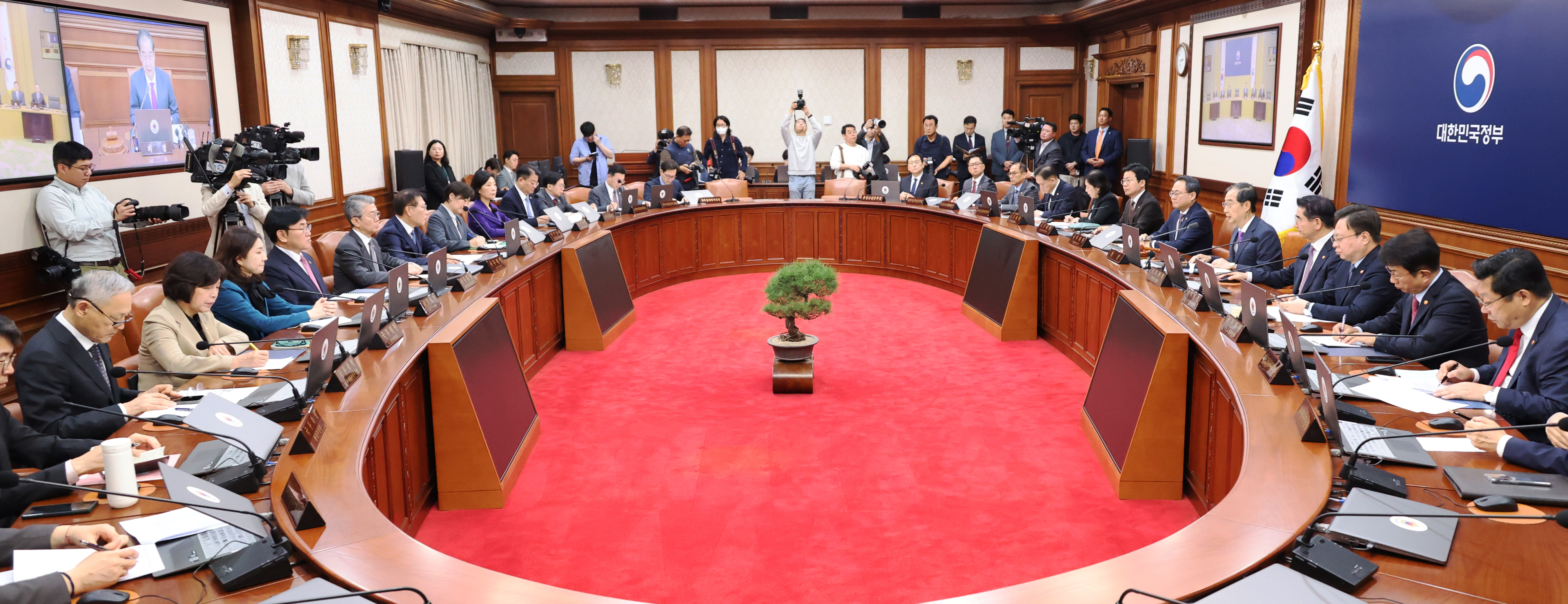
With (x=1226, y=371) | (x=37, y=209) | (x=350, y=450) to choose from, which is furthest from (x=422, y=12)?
(x=1226, y=371)

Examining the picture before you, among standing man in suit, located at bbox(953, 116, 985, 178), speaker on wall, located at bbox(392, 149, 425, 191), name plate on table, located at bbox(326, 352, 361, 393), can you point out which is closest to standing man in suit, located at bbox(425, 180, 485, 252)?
name plate on table, located at bbox(326, 352, 361, 393)

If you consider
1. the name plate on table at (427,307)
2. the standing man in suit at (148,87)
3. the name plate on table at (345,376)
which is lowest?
the name plate on table at (345,376)

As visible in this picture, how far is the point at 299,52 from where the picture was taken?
7621 mm

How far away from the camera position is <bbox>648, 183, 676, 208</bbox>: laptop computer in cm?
856

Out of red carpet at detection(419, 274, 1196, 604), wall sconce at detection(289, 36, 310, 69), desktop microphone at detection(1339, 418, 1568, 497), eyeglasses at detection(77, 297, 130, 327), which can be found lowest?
red carpet at detection(419, 274, 1196, 604)

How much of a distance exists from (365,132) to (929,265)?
5096 millimetres

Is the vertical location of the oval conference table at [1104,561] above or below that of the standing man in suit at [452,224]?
below

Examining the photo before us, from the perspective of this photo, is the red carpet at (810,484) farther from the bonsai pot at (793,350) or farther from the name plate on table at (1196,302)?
the name plate on table at (1196,302)

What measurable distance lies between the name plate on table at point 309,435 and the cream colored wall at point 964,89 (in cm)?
1029

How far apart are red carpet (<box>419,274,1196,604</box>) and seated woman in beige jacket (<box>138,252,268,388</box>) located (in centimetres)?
94

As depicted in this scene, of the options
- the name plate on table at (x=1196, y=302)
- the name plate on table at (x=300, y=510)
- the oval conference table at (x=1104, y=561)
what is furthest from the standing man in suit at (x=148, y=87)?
the name plate on table at (x=1196, y=302)

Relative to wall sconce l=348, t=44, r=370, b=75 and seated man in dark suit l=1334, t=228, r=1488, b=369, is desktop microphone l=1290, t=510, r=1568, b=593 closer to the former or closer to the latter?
seated man in dark suit l=1334, t=228, r=1488, b=369

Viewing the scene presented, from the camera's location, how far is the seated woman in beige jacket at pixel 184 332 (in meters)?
3.41

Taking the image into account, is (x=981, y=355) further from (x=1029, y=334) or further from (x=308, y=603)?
(x=308, y=603)
